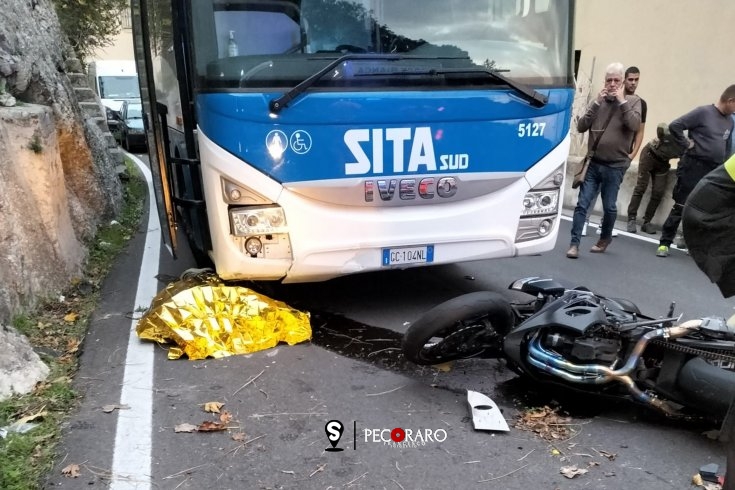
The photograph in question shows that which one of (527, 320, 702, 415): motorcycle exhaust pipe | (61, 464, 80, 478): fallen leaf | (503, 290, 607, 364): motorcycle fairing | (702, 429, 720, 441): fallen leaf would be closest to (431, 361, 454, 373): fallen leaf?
(503, 290, 607, 364): motorcycle fairing

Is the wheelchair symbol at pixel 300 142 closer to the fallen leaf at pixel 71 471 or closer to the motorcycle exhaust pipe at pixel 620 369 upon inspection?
the motorcycle exhaust pipe at pixel 620 369

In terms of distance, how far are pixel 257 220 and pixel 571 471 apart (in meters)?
Answer: 2.38

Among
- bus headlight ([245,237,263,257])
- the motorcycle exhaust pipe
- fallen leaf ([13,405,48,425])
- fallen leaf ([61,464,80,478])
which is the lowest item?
fallen leaf ([61,464,80,478])

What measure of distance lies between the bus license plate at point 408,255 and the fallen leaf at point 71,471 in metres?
2.31

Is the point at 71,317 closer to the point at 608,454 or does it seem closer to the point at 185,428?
the point at 185,428

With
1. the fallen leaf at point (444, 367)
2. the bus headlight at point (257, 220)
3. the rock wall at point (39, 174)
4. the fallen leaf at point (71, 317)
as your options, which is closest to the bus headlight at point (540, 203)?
the fallen leaf at point (444, 367)

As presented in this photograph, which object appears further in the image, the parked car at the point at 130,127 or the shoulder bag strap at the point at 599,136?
the parked car at the point at 130,127

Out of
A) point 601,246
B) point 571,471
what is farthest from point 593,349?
point 601,246

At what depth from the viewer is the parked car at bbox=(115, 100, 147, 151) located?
18.1m

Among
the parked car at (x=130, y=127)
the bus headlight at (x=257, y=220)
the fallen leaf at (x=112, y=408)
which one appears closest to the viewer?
the fallen leaf at (x=112, y=408)

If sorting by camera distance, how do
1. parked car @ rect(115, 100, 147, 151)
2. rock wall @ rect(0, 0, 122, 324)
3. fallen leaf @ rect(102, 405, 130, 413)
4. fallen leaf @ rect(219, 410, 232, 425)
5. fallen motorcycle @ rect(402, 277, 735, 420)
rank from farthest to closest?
parked car @ rect(115, 100, 147, 151) < rock wall @ rect(0, 0, 122, 324) < fallen leaf @ rect(102, 405, 130, 413) < fallen leaf @ rect(219, 410, 232, 425) < fallen motorcycle @ rect(402, 277, 735, 420)

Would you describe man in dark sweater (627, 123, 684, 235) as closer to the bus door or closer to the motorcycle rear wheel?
the motorcycle rear wheel

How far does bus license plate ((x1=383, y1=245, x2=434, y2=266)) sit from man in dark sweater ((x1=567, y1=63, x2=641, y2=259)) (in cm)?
300

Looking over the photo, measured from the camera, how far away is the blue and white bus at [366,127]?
12.8 feet
